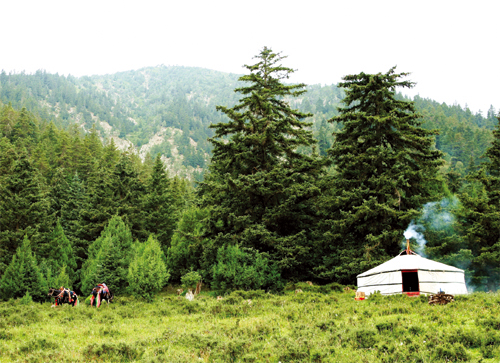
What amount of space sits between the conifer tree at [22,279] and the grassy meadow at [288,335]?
11130mm

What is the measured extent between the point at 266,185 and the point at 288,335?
55.0ft

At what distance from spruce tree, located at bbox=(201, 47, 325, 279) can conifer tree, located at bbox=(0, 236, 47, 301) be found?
40.2ft

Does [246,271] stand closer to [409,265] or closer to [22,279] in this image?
[409,265]

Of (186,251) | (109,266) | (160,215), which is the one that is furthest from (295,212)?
(160,215)

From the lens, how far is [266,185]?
27.2 metres

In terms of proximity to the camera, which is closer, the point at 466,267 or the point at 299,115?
the point at 466,267

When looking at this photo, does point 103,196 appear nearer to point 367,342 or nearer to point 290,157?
point 290,157

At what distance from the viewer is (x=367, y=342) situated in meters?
9.70

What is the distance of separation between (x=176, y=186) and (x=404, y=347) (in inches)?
2008

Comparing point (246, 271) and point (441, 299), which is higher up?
point (441, 299)

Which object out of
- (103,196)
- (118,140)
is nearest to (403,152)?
(103,196)

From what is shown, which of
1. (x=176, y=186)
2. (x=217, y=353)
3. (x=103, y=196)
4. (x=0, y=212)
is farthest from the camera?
(x=176, y=186)

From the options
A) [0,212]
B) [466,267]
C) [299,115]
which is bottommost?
[466,267]

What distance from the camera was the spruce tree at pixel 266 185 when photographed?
2595 cm
